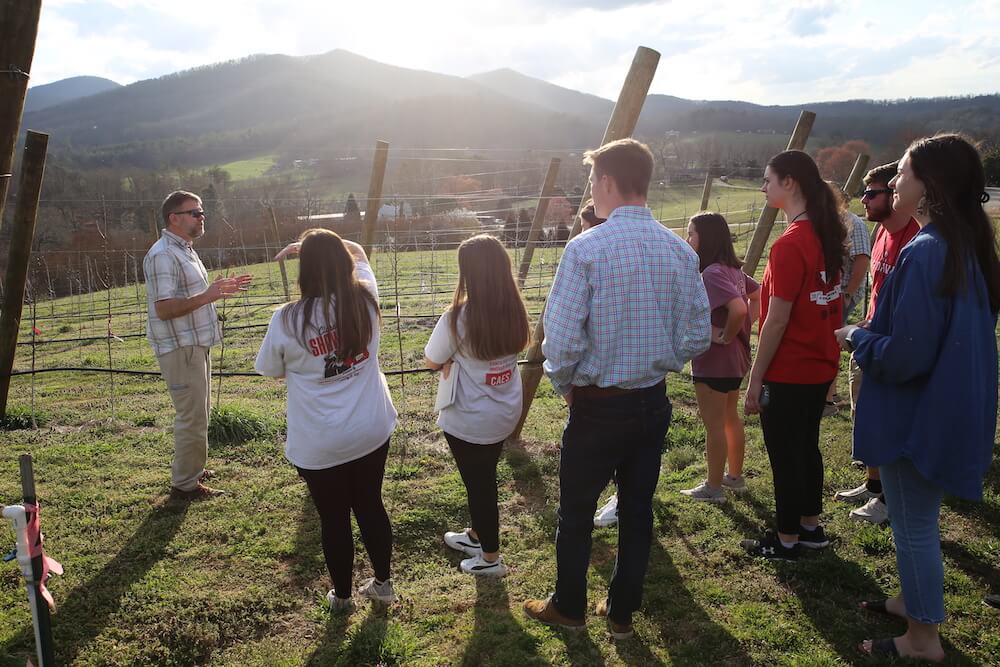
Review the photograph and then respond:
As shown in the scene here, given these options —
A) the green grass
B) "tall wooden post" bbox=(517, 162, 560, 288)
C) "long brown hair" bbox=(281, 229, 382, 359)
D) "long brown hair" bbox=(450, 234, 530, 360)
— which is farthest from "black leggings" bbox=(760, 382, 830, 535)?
the green grass

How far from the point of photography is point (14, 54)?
2650 millimetres

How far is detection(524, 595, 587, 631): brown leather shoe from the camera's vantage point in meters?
2.78

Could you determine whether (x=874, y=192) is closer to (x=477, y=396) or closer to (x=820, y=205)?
(x=820, y=205)

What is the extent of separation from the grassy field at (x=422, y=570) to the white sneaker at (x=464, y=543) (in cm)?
7

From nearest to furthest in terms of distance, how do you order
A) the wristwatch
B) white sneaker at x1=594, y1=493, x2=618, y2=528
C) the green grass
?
the wristwatch
white sneaker at x1=594, y1=493, x2=618, y2=528
the green grass

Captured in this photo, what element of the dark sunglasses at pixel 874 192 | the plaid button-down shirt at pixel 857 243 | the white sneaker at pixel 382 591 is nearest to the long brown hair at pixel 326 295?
the white sneaker at pixel 382 591

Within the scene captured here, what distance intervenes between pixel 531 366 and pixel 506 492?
87 centimetres

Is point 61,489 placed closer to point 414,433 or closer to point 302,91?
point 414,433

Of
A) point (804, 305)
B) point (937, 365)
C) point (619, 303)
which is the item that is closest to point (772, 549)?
point (804, 305)

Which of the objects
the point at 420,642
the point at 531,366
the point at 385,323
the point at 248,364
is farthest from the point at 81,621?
the point at 385,323

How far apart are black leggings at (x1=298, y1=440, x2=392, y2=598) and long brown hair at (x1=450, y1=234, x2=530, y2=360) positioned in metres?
0.64

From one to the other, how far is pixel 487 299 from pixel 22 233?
4070 millimetres

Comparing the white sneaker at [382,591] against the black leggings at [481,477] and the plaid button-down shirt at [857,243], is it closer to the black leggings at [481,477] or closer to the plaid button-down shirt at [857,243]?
the black leggings at [481,477]

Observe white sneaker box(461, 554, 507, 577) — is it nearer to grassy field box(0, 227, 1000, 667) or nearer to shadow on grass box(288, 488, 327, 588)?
grassy field box(0, 227, 1000, 667)
